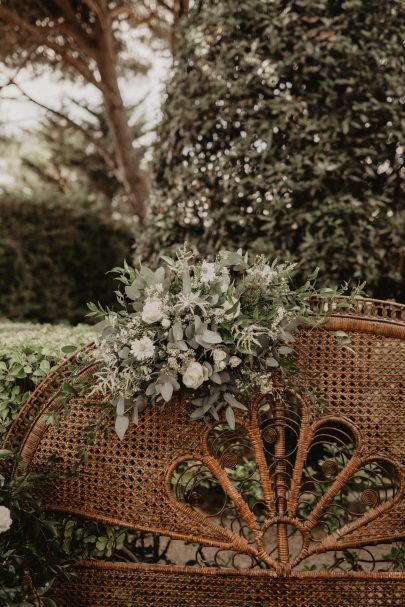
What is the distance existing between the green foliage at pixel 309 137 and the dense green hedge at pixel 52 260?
3870 mm

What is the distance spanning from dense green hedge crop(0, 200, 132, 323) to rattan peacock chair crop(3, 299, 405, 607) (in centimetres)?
463

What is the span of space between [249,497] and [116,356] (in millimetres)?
1567

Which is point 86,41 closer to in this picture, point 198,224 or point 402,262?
point 198,224

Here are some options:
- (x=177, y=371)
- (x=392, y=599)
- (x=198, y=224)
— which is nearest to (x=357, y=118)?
(x=198, y=224)

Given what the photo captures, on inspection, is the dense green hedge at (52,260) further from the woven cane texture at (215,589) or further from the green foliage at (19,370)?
the woven cane texture at (215,589)

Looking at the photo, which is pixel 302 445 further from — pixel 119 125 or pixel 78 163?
pixel 78 163

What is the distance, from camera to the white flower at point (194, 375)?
1.84 m

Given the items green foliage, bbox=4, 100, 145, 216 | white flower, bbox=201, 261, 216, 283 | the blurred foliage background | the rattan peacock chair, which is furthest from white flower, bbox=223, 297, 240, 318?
green foliage, bbox=4, 100, 145, 216

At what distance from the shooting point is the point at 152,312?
184 cm

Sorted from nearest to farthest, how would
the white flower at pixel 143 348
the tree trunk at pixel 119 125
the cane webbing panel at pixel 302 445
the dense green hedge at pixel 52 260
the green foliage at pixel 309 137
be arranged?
the white flower at pixel 143 348
the cane webbing panel at pixel 302 445
the green foliage at pixel 309 137
the tree trunk at pixel 119 125
the dense green hedge at pixel 52 260

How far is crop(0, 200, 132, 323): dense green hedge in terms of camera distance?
6496 millimetres

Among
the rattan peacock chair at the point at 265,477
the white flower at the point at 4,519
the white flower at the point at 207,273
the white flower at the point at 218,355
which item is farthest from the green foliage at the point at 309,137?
the white flower at the point at 4,519

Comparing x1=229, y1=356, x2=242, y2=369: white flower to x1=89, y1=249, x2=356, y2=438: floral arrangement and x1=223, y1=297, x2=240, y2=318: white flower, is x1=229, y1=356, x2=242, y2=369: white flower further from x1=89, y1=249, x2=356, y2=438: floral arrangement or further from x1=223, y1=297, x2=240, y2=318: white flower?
x1=223, y1=297, x2=240, y2=318: white flower

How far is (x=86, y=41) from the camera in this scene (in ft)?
20.3
